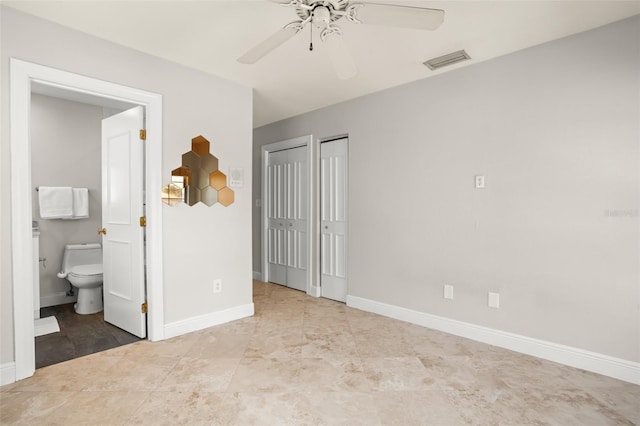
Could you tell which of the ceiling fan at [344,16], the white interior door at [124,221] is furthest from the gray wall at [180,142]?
the ceiling fan at [344,16]

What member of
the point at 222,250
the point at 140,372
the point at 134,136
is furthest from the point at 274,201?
the point at 140,372

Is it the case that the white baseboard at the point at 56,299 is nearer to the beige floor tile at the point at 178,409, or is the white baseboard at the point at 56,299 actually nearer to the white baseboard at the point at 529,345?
the beige floor tile at the point at 178,409

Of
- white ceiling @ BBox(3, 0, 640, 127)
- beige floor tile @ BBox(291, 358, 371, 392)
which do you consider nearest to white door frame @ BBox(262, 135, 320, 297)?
white ceiling @ BBox(3, 0, 640, 127)

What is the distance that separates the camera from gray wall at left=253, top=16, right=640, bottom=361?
2287 mm

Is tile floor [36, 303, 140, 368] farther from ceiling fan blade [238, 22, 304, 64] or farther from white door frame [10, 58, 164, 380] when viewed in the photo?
ceiling fan blade [238, 22, 304, 64]

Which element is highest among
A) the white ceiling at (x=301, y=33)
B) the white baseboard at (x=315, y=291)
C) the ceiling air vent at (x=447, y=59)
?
the white ceiling at (x=301, y=33)

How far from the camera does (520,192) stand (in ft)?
8.80

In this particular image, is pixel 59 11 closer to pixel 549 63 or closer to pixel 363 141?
pixel 363 141

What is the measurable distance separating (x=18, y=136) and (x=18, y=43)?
60cm

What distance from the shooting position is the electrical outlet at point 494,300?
280cm

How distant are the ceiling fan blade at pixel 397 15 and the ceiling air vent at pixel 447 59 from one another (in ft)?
4.19

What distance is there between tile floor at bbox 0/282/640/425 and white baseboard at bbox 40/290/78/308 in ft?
6.39

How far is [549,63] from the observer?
8.32 feet

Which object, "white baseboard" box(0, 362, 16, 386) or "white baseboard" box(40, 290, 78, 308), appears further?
"white baseboard" box(40, 290, 78, 308)
